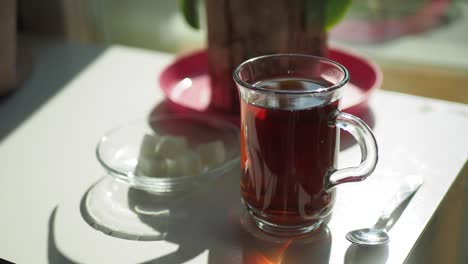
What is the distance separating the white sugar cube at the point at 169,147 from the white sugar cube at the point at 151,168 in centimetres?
1

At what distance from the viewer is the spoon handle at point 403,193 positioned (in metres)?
0.76

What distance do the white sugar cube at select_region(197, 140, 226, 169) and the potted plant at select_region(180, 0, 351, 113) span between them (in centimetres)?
15

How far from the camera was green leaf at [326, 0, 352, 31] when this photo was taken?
94 cm

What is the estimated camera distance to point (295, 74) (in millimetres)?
764

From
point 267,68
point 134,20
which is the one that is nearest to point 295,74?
point 267,68

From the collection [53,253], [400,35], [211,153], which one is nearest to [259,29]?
[211,153]

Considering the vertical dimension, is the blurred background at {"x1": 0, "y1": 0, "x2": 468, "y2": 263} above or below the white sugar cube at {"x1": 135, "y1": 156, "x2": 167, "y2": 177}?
below

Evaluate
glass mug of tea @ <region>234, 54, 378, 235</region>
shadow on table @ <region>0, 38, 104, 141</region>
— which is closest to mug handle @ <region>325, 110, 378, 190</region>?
glass mug of tea @ <region>234, 54, 378, 235</region>

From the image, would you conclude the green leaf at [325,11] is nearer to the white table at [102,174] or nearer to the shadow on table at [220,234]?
the white table at [102,174]

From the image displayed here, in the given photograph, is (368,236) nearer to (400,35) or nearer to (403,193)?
(403,193)

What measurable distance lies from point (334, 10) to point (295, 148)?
1.06ft

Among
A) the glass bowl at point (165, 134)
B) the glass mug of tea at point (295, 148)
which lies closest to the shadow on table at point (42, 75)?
the glass bowl at point (165, 134)

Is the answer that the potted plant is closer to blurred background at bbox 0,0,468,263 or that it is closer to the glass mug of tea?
the glass mug of tea

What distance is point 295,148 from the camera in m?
0.69
